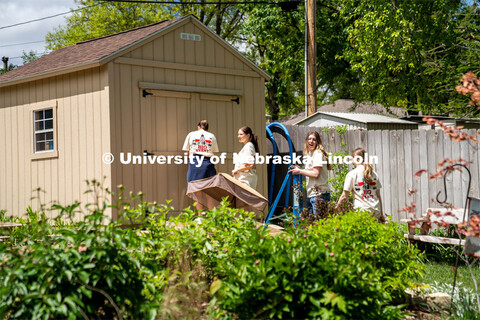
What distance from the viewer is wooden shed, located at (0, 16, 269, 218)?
32.9 ft

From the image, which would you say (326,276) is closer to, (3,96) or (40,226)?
(40,226)

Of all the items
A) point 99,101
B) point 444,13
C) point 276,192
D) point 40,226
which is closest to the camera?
point 40,226

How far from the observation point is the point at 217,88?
11.5 metres

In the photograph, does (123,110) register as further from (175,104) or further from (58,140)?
(58,140)

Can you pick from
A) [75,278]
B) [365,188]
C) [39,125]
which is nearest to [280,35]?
[39,125]

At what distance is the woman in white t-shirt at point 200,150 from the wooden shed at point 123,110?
0.54 meters

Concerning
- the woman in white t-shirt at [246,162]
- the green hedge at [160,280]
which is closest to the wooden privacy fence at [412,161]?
the woman in white t-shirt at [246,162]

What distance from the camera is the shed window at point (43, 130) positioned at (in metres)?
11.0

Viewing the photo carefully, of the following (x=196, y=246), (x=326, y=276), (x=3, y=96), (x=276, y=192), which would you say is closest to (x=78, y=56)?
(x=3, y=96)

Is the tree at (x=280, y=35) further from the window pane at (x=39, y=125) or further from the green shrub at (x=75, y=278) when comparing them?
the green shrub at (x=75, y=278)

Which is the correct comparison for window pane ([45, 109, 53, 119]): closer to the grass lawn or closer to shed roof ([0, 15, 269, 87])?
shed roof ([0, 15, 269, 87])

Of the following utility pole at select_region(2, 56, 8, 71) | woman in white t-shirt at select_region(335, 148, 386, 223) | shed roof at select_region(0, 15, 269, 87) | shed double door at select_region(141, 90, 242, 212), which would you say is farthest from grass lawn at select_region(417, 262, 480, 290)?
utility pole at select_region(2, 56, 8, 71)

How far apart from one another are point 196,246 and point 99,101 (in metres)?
5.82

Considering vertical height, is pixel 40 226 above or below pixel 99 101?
below
